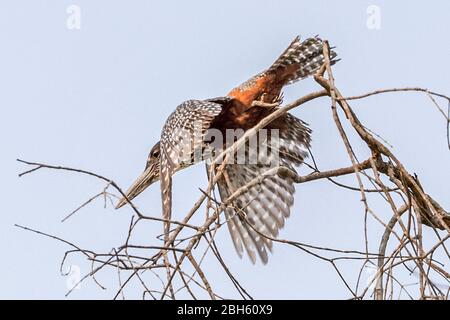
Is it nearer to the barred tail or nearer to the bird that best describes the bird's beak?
the bird

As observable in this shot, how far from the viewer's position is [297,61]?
6.38 metres

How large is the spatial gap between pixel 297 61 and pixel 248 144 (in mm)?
950

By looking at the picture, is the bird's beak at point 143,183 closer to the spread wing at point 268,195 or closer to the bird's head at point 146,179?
the bird's head at point 146,179

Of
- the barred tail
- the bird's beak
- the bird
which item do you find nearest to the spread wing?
the bird

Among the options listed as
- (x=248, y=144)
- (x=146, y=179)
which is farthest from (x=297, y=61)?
(x=146, y=179)

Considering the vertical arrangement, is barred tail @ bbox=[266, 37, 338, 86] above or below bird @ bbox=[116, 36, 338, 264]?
above

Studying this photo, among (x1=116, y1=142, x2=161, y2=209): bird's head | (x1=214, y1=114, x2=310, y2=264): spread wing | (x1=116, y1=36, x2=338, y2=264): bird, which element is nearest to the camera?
(x1=116, y1=36, x2=338, y2=264): bird

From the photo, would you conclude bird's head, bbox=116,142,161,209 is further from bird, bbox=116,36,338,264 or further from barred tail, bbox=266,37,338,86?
barred tail, bbox=266,37,338,86

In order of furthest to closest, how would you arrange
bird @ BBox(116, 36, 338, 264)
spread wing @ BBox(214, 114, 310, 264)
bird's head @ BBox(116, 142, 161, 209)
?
spread wing @ BBox(214, 114, 310, 264) < bird's head @ BBox(116, 142, 161, 209) < bird @ BBox(116, 36, 338, 264)

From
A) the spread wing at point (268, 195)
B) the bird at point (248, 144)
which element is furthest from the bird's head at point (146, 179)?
the spread wing at point (268, 195)

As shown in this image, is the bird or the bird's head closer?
the bird

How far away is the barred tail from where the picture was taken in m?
6.36

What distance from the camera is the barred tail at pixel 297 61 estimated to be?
6.36 m
